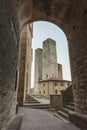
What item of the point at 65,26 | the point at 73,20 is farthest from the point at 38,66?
the point at 73,20

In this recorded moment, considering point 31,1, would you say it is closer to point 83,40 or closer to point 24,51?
point 83,40

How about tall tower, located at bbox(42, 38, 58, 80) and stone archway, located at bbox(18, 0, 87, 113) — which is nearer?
stone archway, located at bbox(18, 0, 87, 113)

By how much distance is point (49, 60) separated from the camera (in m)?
26.9

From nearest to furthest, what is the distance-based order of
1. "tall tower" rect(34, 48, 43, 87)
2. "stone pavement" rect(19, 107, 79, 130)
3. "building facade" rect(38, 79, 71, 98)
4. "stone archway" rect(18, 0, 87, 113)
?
"stone pavement" rect(19, 107, 79, 130) < "stone archway" rect(18, 0, 87, 113) < "building facade" rect(38, 79, 71, 98) < "tall tower" rect(34, 48, 43, 87)

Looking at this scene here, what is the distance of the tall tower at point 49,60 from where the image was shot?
25922 mm

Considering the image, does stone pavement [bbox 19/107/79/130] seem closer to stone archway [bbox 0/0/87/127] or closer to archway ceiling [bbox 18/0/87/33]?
stone archway [bbox 0/0/87/127]

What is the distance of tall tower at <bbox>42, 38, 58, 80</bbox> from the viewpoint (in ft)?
85.0

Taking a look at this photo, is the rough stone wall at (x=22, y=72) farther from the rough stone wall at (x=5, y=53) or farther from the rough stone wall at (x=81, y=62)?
the rough stone wall at (x=5, y=53)

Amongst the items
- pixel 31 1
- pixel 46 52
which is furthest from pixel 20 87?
pixel 46 52

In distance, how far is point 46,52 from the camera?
→ 2814 cm

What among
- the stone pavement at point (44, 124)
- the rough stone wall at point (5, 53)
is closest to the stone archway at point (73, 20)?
the stone pavement at point (44, 124)

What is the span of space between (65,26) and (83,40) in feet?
7.10

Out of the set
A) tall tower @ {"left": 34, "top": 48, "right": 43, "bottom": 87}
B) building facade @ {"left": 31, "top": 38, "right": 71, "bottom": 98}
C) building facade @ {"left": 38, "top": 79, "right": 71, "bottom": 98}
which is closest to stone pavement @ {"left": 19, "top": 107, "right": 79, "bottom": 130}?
building facade @ {"left": 38, "top": 79, "right": 71, "bottom": 98}

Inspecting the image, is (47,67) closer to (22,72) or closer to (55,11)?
(22,72)
